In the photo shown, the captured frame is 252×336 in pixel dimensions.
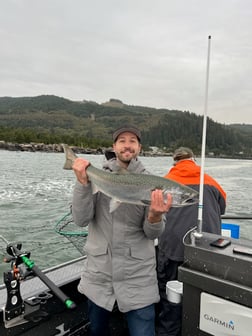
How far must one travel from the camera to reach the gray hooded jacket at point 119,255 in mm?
2617

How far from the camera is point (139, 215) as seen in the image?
9.04 feet

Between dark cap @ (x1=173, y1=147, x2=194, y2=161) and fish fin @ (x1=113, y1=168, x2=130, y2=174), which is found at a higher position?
dark cap @ (x1=173, y1=147, x2=194, y2=161)

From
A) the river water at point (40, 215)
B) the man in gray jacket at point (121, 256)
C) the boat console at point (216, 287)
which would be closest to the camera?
the boat console at point (216, 287)

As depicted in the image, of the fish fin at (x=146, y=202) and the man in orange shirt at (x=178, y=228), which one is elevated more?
the fish fin at (x=146, y=202)

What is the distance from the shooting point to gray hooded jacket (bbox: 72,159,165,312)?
103 inches

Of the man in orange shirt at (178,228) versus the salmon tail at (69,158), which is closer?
the salmon tail at (69,158)

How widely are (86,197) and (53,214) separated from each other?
12423mm

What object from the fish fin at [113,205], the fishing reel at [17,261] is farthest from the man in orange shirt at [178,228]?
the fishing reel at [17,261]

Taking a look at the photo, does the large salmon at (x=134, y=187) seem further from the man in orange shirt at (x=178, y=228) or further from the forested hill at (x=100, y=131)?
the forested hill at (x=100, y=131)

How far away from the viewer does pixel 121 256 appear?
2.64 m

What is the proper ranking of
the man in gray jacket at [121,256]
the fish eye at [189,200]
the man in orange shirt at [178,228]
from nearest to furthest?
1. the man in gray jacket at [121,256]
2. the fish eye at [189,200]
3. the man in orange shirt at [178,228]

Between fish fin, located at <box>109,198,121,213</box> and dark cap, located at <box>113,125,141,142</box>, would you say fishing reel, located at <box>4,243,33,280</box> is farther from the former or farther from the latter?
dark cap, located at <box>113,125,141,142</box>

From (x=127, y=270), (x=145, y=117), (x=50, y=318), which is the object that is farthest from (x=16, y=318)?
(x=145, y=117)

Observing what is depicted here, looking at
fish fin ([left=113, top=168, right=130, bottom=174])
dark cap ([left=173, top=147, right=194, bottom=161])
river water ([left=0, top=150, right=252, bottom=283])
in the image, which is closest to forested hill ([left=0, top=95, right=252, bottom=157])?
river water ([left=0, top=150, right=252, bottom=283])
